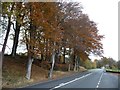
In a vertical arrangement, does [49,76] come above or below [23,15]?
below

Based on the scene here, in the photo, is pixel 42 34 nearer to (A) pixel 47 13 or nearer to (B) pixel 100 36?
(A) pixel 47 13

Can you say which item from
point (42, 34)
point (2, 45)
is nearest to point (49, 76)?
point (42, 34)

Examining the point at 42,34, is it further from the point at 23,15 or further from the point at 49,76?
the point at 49,76

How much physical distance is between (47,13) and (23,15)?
12.0ft

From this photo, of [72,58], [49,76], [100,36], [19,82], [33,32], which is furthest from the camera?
[72,58]

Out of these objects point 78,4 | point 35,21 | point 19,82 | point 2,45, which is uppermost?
point 78,4

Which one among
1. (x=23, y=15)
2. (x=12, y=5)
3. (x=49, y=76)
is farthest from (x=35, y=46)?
(x=49, y=76)

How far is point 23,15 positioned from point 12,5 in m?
3.40

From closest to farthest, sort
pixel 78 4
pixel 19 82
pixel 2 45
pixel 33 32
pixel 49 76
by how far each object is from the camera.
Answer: pixel 19 82 < pixel 2 45 < pixel 33 32 < pixel 49 76 < pixel 78 4

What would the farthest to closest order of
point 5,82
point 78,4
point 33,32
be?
point 78,4
point 33,32
point 5,82

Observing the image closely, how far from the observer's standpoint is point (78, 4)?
158 feet

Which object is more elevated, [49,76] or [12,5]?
[12,5]

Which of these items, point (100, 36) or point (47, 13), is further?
point (100, 36)

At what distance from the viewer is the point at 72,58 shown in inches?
3014
